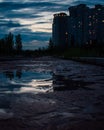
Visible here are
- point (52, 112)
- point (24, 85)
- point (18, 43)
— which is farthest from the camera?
point (18, 43)

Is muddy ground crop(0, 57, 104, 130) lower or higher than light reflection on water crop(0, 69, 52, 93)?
higher

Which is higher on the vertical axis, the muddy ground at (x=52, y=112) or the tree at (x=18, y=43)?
the muddy ground at (x=52, y=112)

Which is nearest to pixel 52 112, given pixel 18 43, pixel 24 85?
pixel 24 85

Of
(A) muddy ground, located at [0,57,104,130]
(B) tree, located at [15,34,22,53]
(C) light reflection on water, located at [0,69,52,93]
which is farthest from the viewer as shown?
(B) tree, located at [15,34,22,53]

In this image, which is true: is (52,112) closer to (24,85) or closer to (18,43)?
(24,85)

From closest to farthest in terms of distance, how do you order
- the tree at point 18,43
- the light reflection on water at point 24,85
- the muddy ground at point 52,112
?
the muddy ground at point 52,112
the light reflection on water at point 24,85
the tree at point 18,43

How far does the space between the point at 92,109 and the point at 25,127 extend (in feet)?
9.40

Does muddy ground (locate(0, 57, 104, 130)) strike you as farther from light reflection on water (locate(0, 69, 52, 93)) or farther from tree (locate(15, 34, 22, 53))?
tree (locate(15, 34, 22, 53))

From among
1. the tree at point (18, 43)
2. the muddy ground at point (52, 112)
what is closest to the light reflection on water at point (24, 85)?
the muddy ground at point (52, 112)

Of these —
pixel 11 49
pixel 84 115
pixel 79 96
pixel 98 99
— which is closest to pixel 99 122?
pixel 84 115

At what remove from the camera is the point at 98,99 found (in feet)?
36.8

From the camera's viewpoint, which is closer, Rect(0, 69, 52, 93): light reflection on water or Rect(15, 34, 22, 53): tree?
Rect(0, 69, 52, 93): light reflection on water

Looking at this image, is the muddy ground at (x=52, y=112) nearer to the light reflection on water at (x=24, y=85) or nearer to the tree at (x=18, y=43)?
the light reflection on water at (x=24, y=85)

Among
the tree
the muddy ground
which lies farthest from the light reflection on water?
the tree
